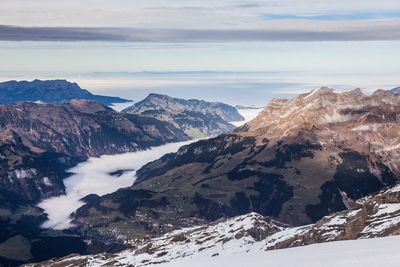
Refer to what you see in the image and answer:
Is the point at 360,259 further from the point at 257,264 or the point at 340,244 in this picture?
the point at 340,244

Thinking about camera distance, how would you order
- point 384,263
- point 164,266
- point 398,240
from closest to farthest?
1. point 384,263
2. point 398,240
3. point 164,266

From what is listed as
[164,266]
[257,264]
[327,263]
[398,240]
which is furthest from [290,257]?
[164,266]

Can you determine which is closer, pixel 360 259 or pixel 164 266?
pixel 360 259

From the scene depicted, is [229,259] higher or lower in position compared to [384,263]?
lower

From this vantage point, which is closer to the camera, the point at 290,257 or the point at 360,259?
the point at 360,259

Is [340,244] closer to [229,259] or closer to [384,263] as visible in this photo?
[229,259]

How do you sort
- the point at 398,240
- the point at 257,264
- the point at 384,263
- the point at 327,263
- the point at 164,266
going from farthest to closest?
the point at 164,266 → the point at 398,240 → the point at 257,264 → the point at 327,263 → the point at 384,263

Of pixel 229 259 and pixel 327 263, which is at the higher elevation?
pixel 327 263

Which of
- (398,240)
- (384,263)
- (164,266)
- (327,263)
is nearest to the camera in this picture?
(384,263)

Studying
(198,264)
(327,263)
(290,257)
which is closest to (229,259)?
(198,264)

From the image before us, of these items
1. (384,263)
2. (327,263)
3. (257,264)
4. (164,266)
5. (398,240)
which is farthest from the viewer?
(164,266)
